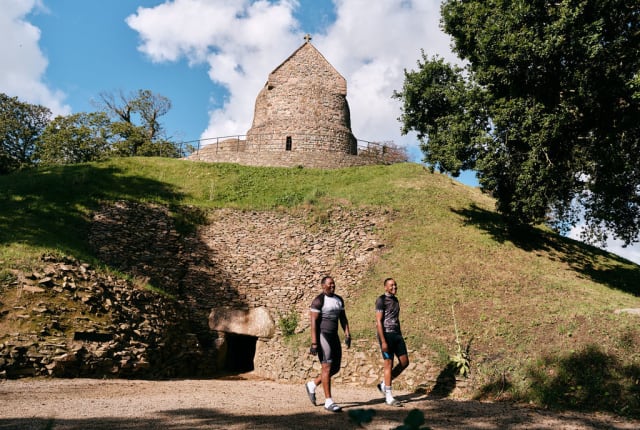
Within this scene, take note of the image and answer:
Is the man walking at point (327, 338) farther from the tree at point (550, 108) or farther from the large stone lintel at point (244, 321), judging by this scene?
the tree at point (550, 108)

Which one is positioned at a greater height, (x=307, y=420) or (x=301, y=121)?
(x=301, y=121)

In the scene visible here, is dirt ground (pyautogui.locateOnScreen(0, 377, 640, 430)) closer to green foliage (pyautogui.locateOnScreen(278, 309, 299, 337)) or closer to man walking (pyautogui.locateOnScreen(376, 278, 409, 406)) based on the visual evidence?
man walking (pyautogui.locateOnScreen(376, 278, 409, 406))

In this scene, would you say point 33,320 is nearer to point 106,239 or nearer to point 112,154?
point 106,239

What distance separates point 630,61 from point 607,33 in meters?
1.47

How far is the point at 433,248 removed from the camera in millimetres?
17875

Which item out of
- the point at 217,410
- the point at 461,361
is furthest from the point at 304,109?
the point at 217,410

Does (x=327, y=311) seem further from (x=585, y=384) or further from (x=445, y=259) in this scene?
(x=445, y=259)

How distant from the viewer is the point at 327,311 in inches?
295

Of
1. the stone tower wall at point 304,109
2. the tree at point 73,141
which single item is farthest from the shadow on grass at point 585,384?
the tree at point 73,141

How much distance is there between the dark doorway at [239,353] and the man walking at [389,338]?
8.81 metres

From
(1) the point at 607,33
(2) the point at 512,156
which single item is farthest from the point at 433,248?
(1) the point at 607,33

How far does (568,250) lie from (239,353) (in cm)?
1583

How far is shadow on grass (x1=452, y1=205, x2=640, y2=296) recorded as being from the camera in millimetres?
17422

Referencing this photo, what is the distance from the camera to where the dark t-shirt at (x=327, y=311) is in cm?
743
